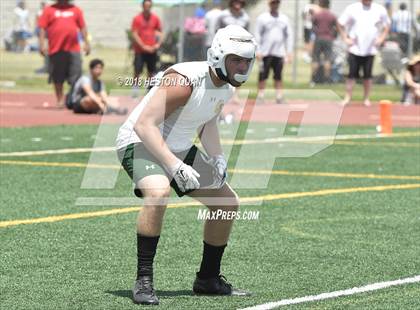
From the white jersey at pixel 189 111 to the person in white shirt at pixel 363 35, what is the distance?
1699 cm

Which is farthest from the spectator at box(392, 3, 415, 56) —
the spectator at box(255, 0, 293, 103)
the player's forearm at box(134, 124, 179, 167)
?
the player's forearm at box(134, 124, 179, 167)

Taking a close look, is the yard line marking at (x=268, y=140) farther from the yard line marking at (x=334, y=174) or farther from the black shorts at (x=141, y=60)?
the black shorts at (x=141, y=60)

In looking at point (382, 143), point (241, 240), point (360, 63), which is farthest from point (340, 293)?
point (360, 63)

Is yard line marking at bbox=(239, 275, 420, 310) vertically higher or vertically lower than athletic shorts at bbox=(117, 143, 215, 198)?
lower

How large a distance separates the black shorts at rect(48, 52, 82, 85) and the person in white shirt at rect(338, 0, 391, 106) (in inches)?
211

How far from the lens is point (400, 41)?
100ft

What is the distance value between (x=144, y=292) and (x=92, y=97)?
14354 mm

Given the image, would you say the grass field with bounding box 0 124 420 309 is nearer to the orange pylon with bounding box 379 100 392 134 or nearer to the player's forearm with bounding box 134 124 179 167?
the player's forearm with bounding box 134 124 179 167

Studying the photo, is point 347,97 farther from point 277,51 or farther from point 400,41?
point 400,41

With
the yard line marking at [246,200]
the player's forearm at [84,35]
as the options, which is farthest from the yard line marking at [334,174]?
the player's forearm at [84,35]

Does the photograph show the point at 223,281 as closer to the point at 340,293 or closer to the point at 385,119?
the point at 340,293

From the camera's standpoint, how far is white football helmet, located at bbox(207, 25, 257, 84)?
7273mm

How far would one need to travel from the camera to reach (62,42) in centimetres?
2294

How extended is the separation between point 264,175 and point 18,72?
1940cm
